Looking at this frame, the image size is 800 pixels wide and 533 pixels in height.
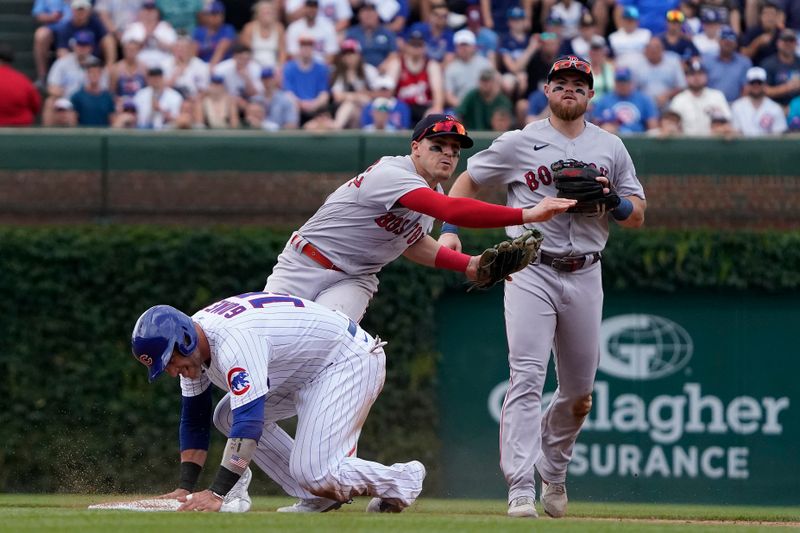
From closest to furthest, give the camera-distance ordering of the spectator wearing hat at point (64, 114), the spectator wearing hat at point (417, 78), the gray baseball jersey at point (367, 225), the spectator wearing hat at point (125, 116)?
the gray baseball jersey at point (367, 225)
the spectator wearing hat at point (125, 116)
the spectator wearing hat at point (64, 114)
the spectator wearing hat at point (417, 78)

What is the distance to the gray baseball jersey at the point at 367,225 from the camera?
7258 millimetres

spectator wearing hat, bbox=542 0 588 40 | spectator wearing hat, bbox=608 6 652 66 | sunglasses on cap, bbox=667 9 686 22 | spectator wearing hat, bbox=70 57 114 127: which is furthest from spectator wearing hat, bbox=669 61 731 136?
spectator wearing hat, bbox=70 57 114 127

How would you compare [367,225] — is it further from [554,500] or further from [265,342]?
[554,500]

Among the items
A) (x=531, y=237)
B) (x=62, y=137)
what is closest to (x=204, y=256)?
(x=62, y=137)

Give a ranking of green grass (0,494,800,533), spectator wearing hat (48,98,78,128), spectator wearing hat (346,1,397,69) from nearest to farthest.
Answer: green grass (0,494,800,533)
spectator wearing hat (48,98,78,128)
spectator wearing hat (346,1,397,69)

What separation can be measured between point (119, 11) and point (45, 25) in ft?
2.87

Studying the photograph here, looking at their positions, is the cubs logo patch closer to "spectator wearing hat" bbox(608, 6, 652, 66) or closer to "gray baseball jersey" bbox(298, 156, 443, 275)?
"gray baseball jersey" bbox(298, 156, 443, 275)

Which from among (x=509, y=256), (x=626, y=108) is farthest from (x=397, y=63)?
(x=509, y=256)

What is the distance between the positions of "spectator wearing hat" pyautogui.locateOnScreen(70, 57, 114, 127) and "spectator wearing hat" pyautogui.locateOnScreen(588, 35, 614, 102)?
4657mm

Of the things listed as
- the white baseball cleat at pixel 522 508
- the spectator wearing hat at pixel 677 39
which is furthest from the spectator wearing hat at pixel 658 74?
the white baseball cleat at pixel 522 508

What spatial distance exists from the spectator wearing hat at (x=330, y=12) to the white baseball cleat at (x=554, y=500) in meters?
7.77

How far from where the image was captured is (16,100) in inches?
506

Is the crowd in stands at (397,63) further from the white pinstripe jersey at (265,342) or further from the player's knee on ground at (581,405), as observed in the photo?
the white pinstripe jersey at (265,342)

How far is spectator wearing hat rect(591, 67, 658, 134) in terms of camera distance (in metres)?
13.0
